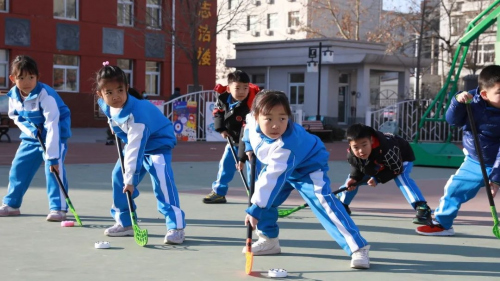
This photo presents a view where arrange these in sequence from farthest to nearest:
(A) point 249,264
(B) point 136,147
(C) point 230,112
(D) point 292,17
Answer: (D) point 292,17, (C) point 230,112, (B) point 136,147, (A) point 249,264

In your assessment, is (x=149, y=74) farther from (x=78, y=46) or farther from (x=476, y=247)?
(x=476, y=247)

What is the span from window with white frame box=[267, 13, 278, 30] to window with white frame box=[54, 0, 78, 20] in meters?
34.6

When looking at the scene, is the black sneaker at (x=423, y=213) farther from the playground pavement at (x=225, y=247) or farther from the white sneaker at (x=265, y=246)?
the white sneaker at (x=265, y=246)

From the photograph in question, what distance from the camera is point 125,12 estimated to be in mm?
31500

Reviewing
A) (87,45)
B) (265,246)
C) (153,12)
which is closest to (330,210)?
(265,246)

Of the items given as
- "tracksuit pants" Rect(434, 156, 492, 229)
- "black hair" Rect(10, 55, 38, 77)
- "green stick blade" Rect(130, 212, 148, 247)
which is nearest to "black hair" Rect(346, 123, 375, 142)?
"tracksuit pants" Rect(434, 156, 492, 229)

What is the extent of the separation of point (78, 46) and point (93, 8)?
175 centimetres

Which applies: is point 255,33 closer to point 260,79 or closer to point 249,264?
point 260,79

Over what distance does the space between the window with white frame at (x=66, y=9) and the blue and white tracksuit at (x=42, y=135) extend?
23.3m

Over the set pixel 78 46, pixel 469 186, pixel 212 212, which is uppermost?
pixel 78 46

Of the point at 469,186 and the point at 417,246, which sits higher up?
the point at 469,186

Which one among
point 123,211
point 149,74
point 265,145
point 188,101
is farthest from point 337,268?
point 149,74

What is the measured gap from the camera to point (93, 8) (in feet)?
98.9

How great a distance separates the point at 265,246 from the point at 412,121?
18912mm
